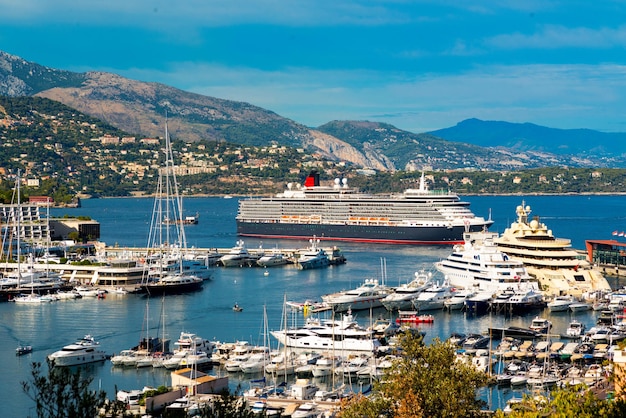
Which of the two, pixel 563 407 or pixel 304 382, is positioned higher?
pixel 563 407

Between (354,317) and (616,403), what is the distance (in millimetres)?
24795

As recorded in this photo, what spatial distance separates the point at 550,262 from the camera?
45156 mm

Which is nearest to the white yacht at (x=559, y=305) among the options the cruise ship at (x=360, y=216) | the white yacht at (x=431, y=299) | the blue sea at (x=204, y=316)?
the blue sea at (x=204, y=316)

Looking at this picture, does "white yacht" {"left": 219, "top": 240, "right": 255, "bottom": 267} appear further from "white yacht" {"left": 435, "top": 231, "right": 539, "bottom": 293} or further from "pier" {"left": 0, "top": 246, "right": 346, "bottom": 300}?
"white yacht" {"left": 435, "top": 231, "right": 539, "bottom": 293}

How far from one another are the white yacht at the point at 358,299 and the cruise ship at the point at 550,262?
7305mm

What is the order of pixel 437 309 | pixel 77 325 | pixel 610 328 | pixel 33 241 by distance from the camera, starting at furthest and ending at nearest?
1. pixel 33 241
2. pixel 437 309
3. pixel 77 325
4. pixel 610 328

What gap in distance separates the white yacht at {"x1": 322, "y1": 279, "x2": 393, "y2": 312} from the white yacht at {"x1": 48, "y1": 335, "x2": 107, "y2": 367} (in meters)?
11.3

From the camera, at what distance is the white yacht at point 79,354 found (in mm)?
29922

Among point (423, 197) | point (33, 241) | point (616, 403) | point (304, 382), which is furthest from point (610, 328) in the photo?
point (423, 197)

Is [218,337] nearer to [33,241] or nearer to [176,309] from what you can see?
[176,309]

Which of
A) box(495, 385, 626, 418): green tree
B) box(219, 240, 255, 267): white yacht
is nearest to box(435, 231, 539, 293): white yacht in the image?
box(219, 240, 255, 267): white yacht

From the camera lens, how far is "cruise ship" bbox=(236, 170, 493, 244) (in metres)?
76.1

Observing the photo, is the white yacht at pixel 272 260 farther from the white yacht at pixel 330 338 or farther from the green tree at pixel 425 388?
the green tree at pixel 425 388

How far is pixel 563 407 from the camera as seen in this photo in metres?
14.0
